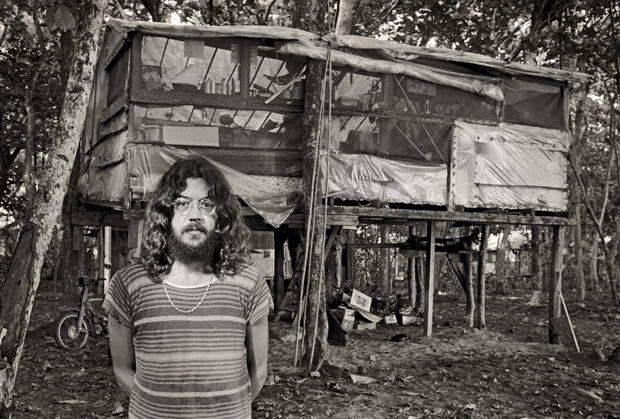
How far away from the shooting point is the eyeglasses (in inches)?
113

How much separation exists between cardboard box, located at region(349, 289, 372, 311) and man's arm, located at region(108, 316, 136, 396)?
Result: 11623 millimetres

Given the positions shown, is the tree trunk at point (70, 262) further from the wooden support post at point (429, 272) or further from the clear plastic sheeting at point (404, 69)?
the wooden support post at point (429, 272)

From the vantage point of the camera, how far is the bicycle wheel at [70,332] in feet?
36.1

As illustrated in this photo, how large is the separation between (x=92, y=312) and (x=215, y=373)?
32.4ft

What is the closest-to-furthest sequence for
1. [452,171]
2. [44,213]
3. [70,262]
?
1. [44,213]
2. [452,171]
3. [70,262]

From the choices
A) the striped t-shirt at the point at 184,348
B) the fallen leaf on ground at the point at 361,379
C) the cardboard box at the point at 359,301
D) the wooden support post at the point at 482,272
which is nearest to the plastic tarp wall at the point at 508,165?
the wooden support post at the point at 482,272

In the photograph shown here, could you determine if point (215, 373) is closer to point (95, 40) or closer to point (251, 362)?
point (251, 362)

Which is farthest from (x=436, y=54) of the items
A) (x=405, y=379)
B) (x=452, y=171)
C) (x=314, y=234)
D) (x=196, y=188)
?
(x=196, y=188)

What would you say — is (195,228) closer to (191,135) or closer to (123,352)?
(123,352)

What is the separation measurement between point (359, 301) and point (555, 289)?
3.97m

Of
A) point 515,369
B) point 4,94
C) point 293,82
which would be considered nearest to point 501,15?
point 293,82

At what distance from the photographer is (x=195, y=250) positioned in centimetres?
279

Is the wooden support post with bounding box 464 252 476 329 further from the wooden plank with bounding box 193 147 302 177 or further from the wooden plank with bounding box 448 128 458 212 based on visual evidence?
the wooden plank with bounding box 193 147 302 177

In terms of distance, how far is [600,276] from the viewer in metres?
31.6
